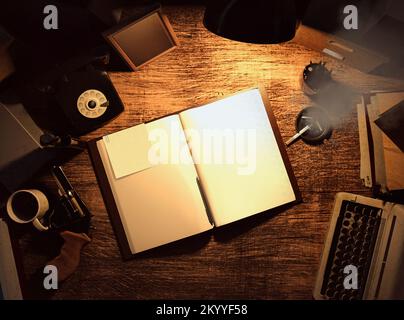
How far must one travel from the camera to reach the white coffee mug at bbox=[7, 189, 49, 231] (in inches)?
46.9

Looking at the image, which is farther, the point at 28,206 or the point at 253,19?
the point at 28,206

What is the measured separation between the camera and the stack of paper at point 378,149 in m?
1.24

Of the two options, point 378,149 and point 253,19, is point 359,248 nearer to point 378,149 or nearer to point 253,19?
point 378,149

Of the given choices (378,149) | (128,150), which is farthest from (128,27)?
(378,149)

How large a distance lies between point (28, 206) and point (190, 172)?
54 cm

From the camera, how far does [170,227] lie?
1296 mm

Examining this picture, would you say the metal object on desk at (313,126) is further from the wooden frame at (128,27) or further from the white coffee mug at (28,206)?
the white coffee mug at (28,206)

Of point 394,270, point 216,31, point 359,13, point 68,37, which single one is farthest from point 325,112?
point 68,37

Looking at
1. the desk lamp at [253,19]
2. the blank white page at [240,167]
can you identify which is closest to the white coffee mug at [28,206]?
the blank white page at [240,167]

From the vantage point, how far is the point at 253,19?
31.9 inches

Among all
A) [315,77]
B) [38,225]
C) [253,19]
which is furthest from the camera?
[315,77]

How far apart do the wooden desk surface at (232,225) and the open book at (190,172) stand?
0.14 ft

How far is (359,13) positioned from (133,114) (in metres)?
0.80

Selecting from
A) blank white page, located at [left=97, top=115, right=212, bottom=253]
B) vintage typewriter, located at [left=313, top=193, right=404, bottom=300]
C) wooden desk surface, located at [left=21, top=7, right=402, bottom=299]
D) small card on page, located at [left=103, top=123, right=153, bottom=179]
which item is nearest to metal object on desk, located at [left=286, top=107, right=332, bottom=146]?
wooden desk surface, located at [left=21, top=7, right=402, bottom=299]
